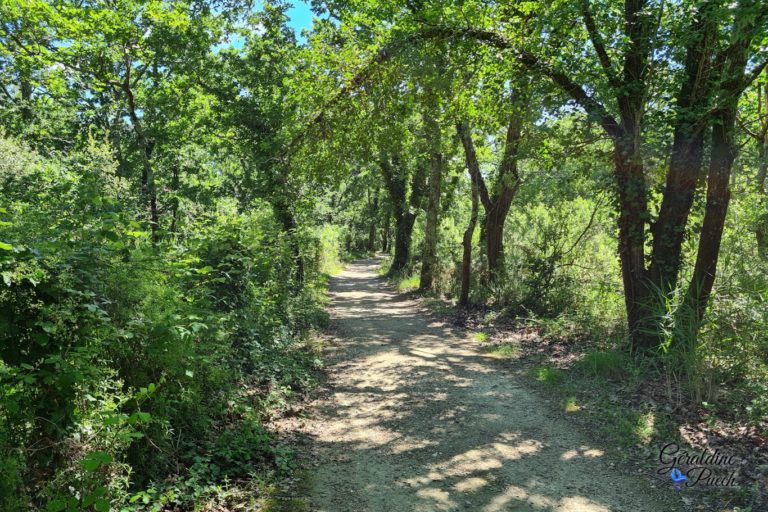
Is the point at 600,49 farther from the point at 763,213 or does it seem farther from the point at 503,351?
the point at 503,351

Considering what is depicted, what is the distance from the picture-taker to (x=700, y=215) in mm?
7211

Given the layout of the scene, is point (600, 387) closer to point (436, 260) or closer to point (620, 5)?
point (620, 5)

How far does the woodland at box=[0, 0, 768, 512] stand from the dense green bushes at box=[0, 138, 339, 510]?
0.06ft

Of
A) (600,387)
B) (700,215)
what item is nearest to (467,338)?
(600,387)

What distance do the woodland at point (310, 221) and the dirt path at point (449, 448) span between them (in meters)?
0.70

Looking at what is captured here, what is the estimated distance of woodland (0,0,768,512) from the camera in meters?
3.12

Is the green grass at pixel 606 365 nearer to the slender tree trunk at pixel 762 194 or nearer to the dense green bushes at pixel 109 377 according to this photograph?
the slender tree trunk at pixel 762 194

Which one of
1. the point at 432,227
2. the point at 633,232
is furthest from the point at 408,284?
the point at 633,232

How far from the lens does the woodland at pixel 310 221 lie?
3.12 meters

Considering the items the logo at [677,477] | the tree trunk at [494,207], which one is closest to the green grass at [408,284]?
the tree trunk at [494,207]

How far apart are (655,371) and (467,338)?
4.51 metres

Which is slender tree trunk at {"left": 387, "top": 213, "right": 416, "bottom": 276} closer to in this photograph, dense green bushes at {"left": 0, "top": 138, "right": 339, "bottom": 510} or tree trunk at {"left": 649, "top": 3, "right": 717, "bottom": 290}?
tree trunk at {"left": 649, "top": 3, "right": 717, "bottom": 290}

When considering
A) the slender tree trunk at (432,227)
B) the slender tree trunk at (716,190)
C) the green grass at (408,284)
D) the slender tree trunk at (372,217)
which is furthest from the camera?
the slender tree trunk at (372,217)

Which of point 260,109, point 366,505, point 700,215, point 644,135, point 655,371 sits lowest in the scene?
point 366,505
